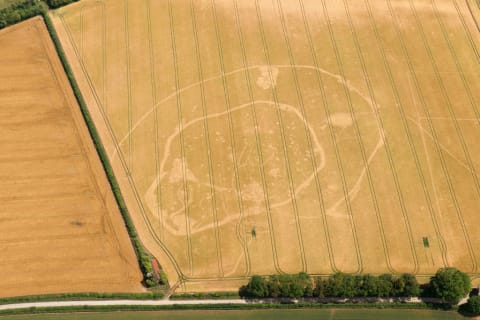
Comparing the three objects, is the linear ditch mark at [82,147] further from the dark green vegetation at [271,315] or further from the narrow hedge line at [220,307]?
the dark green vegetation at [271,315]

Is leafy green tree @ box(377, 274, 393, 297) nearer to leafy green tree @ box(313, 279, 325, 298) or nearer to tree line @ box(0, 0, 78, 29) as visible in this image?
leafy green tree @ box(313, 279, 325, 298)

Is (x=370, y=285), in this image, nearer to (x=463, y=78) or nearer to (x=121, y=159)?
(x=121, y=159)

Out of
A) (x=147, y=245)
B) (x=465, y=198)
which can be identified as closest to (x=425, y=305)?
(x=465, y=198)

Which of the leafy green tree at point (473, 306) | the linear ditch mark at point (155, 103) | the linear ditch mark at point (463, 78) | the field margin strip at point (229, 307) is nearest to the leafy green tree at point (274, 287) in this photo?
the field margin strip at point (229, 307)

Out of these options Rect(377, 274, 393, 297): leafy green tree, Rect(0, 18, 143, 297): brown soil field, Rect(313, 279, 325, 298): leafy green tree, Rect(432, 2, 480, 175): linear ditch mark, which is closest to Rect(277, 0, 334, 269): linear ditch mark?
Rect(313, 279, 325, 298): leafy green tree

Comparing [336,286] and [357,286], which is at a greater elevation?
[336,286]

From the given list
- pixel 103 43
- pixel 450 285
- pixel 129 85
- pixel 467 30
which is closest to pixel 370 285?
pixel 450 285

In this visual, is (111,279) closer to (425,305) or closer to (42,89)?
(42,89)
